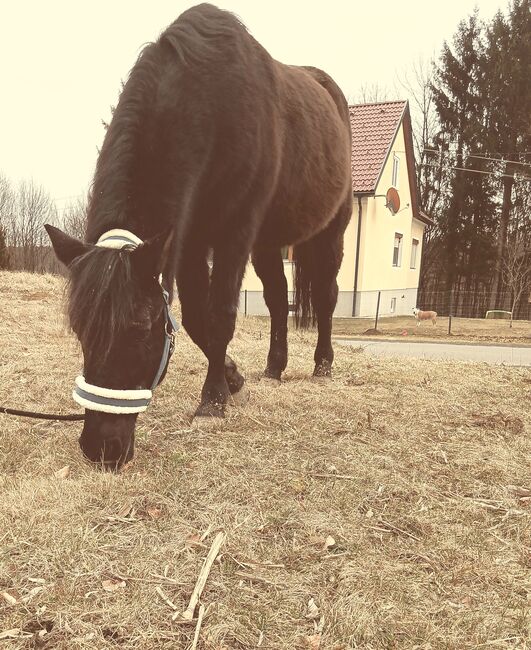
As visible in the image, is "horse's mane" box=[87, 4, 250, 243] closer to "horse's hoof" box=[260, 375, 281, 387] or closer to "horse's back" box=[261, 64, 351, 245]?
"horse's back" box=[261, 64, 351, 245]

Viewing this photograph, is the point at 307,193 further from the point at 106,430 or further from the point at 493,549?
Result: the point at 493,549

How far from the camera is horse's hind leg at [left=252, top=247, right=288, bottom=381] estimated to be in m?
5.05

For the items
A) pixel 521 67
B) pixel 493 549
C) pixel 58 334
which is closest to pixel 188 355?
pixel 58 334

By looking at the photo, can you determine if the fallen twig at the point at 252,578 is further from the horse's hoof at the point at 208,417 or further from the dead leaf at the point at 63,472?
the horse's hoof at the point at 208,417

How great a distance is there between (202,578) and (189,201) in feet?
5.93

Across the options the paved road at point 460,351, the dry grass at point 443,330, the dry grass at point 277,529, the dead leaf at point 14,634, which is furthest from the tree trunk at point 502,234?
the dead leaf at point 14,634

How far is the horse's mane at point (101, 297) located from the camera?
2158mm

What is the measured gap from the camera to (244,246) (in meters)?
3.41

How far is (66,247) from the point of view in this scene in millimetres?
2295

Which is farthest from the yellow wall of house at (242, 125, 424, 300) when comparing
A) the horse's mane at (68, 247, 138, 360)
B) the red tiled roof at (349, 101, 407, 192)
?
the horse's mane at (68, 247, 138, 360)

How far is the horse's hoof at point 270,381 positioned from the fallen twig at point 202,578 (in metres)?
2.73

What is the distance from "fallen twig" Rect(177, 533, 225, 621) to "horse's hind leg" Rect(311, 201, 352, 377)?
3313 millimetres

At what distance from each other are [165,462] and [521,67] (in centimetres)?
3142

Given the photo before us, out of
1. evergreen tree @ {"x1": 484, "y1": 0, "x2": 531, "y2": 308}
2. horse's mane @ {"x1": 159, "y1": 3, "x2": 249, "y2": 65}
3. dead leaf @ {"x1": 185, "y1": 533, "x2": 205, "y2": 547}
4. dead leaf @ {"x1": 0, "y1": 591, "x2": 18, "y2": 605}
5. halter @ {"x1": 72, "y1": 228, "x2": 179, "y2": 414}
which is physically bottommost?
dead leaf @ {"x1": 0, "y1": 591, "x2": 18, "y2": 605}
